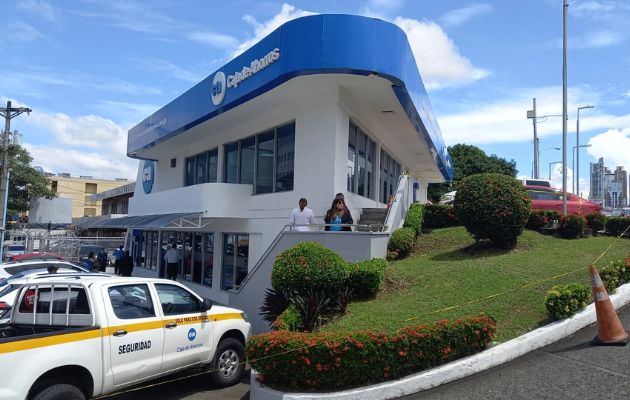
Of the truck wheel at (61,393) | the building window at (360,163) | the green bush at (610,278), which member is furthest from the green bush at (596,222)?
the truck wheel at (61,393)

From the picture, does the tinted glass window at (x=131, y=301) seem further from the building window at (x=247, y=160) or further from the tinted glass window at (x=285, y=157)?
the building window at (x=247, y=160)

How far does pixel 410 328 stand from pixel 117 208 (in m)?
54.8

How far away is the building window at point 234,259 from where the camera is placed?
611 inches

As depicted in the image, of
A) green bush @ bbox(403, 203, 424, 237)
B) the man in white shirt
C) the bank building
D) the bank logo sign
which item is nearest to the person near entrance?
the bank building

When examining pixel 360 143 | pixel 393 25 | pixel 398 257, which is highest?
pixel 393 25

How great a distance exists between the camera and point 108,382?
622 centimetres

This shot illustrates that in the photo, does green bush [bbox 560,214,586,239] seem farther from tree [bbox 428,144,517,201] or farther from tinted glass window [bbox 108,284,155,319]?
tree [bbox 428,144,517,201]

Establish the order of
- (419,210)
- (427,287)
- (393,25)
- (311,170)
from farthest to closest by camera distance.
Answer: (419,210) → (311,170) → (393,25) → (427,287)

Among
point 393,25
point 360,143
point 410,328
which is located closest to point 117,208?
point 360,143

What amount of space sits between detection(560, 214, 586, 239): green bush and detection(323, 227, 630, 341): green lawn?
0.51 m

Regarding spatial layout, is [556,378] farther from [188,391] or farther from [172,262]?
[172,262]

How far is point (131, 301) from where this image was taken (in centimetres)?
699

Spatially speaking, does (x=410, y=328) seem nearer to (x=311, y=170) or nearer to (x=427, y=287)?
(x=427, y=287)

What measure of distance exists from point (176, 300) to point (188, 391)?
155 centimetres
